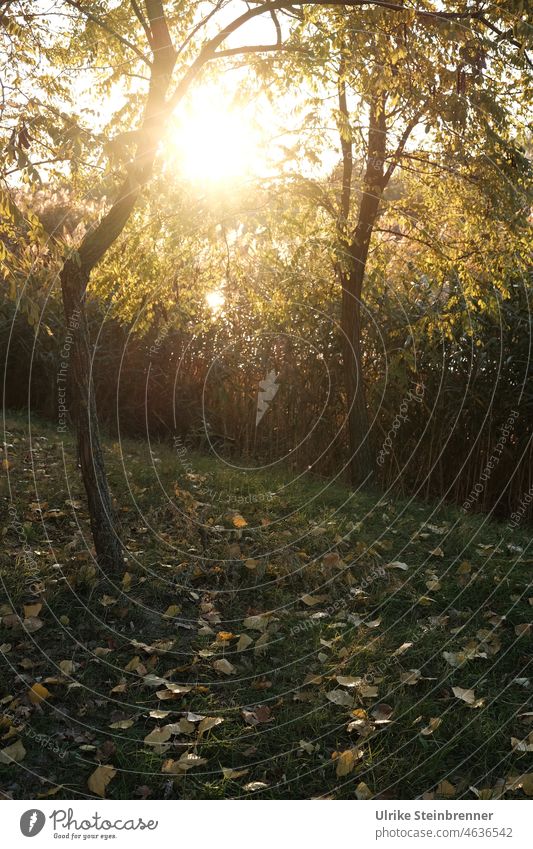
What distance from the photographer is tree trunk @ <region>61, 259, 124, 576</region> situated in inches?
198

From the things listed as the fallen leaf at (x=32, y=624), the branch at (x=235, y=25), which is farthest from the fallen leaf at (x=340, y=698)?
the branch at (x=235, y=25)

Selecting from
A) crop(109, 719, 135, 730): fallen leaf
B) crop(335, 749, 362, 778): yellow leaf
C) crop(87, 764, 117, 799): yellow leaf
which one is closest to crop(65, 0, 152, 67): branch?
crop(109, 719, 135, 730): fallen leaf

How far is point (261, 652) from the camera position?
434 cm

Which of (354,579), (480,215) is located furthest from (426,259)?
(354,579)

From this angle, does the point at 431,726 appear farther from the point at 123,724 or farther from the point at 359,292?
the point at 359,292

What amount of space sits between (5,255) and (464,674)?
10.9ft

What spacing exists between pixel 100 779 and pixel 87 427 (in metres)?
2.32

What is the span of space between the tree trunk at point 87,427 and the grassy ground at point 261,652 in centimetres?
15

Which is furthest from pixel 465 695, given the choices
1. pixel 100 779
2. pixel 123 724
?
pixel 100 779

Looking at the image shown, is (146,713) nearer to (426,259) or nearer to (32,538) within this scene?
(32,538)

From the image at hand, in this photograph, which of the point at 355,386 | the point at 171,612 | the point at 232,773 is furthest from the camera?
the point at 355,386

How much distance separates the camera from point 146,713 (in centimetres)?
379

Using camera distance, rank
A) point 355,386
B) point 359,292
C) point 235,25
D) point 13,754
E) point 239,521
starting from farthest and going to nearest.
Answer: point 355,386
point 359,292
point 239,521
point 235,25
point 13,754

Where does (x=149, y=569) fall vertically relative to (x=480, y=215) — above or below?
below
